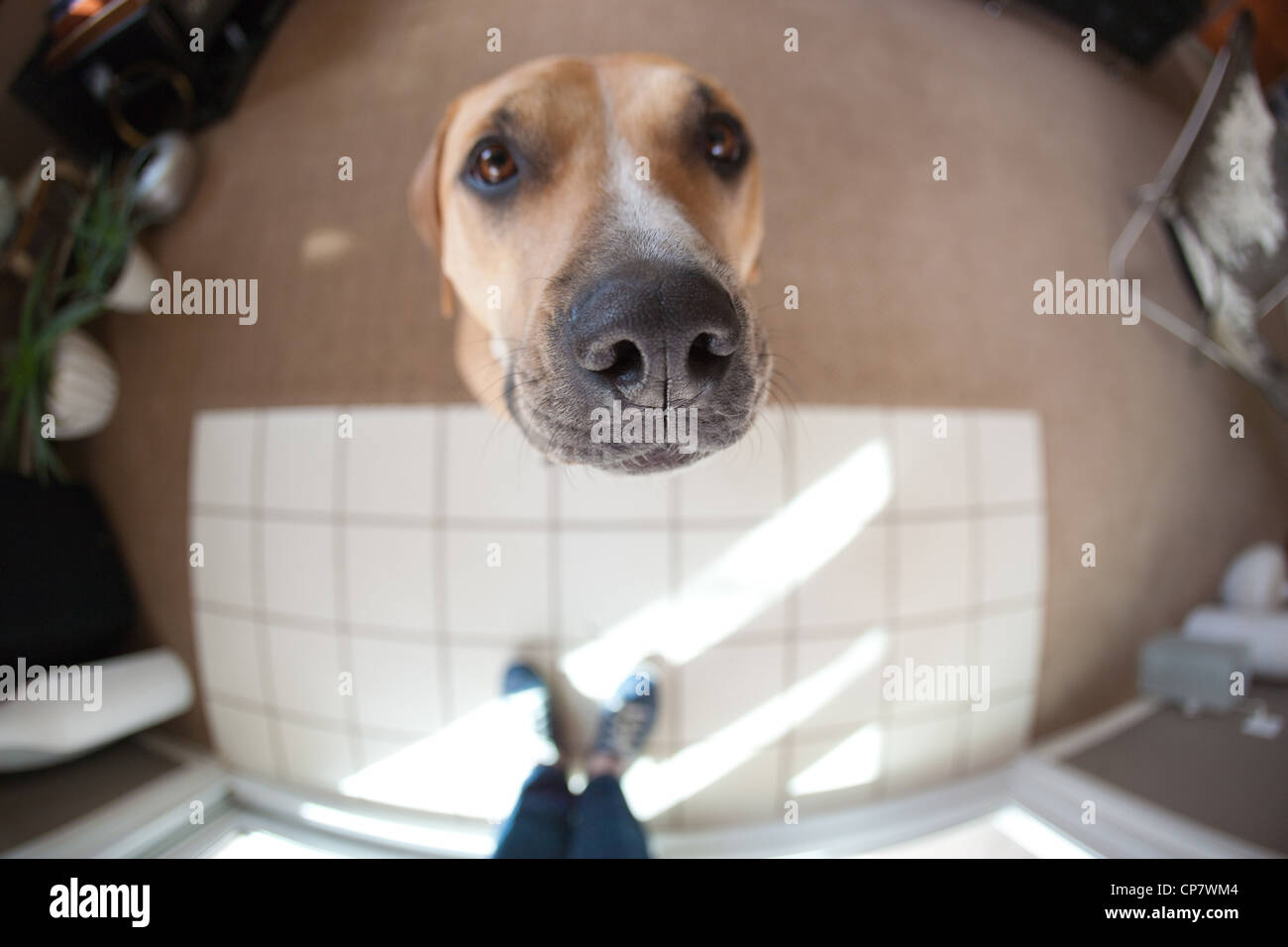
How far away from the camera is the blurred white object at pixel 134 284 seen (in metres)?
0.76

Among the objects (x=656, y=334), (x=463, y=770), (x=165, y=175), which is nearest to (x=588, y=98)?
(x=656, y=334)

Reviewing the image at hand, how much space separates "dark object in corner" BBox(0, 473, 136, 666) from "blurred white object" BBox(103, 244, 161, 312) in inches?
13.9

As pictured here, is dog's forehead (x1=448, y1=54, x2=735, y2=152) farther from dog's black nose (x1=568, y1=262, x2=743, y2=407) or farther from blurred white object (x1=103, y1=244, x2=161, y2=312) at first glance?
blurred white object (x1=103, y1=244, x2=161, y2=312)

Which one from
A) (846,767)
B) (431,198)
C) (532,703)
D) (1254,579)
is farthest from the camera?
(1254,579)

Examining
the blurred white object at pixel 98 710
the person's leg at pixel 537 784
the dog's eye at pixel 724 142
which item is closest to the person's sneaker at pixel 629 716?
the person's leg at pixel 537 784

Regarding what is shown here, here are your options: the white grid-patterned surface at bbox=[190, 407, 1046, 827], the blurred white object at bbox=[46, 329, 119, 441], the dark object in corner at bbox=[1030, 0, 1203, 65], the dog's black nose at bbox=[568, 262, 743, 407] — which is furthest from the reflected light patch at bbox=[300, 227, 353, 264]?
the dark object in corner at bbox=[1030, 0, 1203, 65]

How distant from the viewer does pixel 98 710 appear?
2.59 feet

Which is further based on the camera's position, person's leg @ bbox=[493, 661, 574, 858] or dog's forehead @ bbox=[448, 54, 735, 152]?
person's leg @ bbox=[493, 661, 574, 858]

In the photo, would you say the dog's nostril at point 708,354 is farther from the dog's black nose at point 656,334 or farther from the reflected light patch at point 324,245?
the reflected light patch at point 324,245

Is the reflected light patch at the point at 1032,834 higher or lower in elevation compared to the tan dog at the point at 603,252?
lower

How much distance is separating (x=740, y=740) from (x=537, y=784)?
45 centimetres

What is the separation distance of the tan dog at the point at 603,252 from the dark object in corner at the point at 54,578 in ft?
2.55

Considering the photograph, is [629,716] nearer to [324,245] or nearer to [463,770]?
[463,770]

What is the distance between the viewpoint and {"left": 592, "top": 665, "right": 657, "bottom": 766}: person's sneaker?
0.92 m
